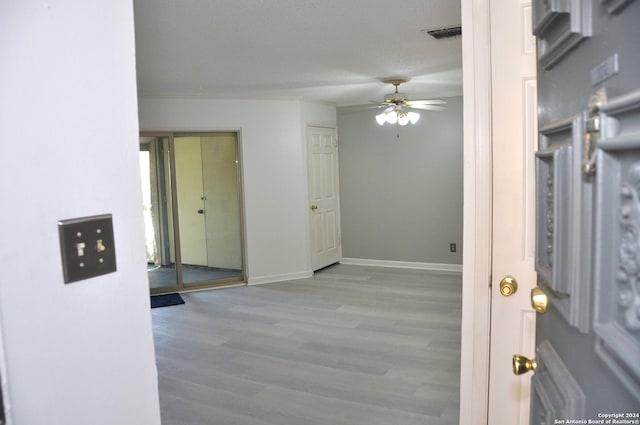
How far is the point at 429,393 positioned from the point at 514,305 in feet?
5.37

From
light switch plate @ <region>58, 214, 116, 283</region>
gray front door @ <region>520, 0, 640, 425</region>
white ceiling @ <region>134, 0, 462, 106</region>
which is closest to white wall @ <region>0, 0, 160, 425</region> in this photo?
light switch plate @ <region>58, 214, 116, 283</region>

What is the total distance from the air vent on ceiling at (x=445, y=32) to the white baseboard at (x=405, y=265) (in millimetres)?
3944

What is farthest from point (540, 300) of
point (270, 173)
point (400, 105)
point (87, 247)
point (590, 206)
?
point (270, 173)

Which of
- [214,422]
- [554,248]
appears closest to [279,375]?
[214,422]

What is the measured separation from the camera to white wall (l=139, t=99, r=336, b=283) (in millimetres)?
5984

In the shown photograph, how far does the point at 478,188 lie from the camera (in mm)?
1740

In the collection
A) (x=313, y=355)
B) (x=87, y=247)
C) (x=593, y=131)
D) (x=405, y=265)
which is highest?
(x=593, y=131)

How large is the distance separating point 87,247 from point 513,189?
142 centimetres

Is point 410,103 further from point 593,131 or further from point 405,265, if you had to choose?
point 593,131

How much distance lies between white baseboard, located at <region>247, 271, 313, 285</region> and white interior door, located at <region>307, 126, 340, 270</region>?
25 centimetres

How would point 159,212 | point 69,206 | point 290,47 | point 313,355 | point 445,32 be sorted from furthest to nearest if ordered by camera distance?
point 159,212 → point 313,355 → point 290,47 → point 445,32 → point 69,206

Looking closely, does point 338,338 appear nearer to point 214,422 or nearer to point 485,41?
point 214,422

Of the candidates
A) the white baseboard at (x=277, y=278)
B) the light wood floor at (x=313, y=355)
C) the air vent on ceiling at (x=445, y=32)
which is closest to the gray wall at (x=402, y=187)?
the light wood floor at (x=313, y=355)

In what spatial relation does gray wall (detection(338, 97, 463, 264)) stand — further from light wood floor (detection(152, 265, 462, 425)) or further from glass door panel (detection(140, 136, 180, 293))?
glass door panel (detection(140, 136, 180, 293))
